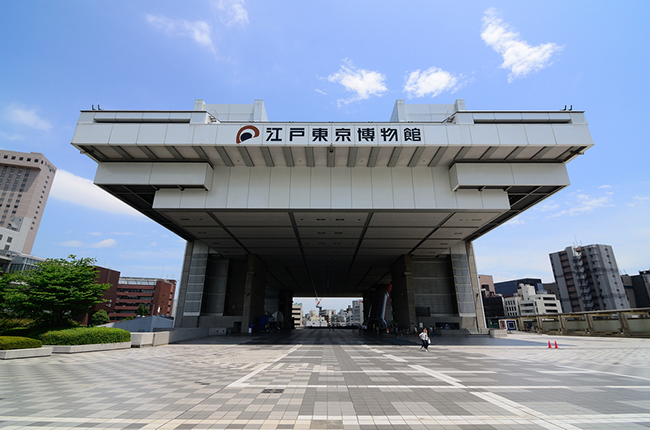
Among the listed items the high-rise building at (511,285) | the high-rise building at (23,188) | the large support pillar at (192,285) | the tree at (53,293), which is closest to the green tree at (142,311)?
the high-rise building at (23,188)

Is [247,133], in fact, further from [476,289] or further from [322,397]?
[476,289]

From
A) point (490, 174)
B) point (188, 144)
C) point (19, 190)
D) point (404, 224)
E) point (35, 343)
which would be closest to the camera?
point (35, 343)

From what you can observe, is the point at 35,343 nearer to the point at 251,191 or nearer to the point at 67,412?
the point at 67,412

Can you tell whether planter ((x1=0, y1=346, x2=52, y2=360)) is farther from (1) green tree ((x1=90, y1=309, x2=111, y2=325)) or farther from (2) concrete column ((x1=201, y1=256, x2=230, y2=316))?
Answer: (1) green tree ((x1=90, y1=309, x2=111, y2=325))

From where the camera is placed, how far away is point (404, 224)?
29750 millimetres

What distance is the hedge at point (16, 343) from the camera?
1474 cm

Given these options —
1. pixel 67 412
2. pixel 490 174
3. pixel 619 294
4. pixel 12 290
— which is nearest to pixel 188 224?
pixel 12 290

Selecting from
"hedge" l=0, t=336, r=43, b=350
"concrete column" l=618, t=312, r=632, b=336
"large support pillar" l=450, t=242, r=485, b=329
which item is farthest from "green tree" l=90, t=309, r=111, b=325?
"concrete column" l=618, t=312, r=632, b=336

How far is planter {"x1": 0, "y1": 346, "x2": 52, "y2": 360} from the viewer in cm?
1456

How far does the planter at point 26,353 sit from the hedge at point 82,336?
866 mm

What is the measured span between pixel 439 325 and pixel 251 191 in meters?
33.4

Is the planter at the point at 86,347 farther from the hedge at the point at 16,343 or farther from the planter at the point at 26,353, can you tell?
the hedge at the point at 16,343

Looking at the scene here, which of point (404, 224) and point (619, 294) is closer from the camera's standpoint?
point (404, 224)

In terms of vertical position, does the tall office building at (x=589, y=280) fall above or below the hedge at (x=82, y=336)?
above
